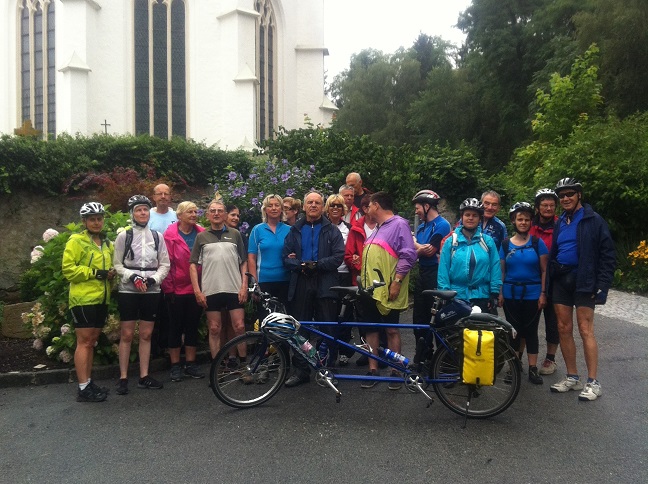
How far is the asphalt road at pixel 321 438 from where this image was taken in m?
4.12

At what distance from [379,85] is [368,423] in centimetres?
4407

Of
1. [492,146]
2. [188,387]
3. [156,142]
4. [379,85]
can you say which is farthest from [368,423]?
[379,85]

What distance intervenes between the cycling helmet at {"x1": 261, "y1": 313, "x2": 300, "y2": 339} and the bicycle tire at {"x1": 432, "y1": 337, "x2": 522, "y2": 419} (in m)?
1.24

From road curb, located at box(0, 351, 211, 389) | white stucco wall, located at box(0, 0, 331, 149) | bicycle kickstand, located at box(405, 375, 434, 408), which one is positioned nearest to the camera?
bicycle kickstand, located at box(405, 375, 434, 408)

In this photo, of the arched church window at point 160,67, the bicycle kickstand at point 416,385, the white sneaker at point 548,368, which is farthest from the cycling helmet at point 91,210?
the arched church window at point 160,67

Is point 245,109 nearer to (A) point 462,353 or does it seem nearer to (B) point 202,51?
(B) point 202,51

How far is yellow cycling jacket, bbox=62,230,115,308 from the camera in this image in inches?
223

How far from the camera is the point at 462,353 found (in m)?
5.02

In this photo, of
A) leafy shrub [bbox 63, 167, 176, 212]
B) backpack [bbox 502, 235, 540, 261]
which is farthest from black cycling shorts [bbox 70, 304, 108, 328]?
leafy shrub [bbox 63, 167, 176, 212]

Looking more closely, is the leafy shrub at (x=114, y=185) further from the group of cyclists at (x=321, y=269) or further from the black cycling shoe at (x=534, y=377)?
the black cycling shoe at (x=534, y=377)

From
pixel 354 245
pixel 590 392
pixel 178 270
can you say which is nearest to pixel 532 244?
pixel 590 392

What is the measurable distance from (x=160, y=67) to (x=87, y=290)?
18667mm

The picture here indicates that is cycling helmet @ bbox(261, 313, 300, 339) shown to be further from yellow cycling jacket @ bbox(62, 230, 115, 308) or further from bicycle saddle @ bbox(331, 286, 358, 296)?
yellow cycling jacket @ bbox(62, 230, 115, 308)

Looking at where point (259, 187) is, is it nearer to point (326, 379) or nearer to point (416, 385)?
point (326, 379)
